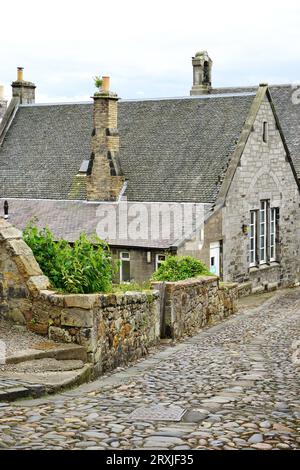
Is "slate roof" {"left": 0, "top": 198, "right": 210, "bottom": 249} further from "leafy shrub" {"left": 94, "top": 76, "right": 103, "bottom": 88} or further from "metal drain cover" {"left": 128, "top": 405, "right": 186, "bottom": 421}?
"metal drain cover" {"left": 128, "top": 405, "right": 186, "bottom": 421}

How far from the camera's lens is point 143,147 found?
3111 cm

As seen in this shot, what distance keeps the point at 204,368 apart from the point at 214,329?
20.1ft

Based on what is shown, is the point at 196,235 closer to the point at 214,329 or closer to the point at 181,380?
the point at 214,329

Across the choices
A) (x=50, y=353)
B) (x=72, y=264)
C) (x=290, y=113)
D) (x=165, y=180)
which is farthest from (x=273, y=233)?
(x=50, y=353)

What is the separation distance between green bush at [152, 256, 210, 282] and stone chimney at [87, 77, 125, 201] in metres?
11.7

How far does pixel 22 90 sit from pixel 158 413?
31517mm

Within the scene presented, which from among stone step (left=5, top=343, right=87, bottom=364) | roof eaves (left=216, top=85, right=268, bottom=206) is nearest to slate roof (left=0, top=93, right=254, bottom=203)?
roof eaves (left=216, top=85, right=268, bottom=206)

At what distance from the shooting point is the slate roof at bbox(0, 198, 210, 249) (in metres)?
25.5

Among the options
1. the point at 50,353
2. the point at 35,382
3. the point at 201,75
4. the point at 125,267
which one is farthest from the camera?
the point at 201,75

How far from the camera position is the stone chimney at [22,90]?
122 feet

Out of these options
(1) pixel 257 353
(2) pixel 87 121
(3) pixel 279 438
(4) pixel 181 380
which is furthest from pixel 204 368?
(2) pixel 87 121

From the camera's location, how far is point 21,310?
34.7 ft

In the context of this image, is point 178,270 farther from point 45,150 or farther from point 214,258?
point 45,150

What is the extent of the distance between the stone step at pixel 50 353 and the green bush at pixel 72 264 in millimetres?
976
